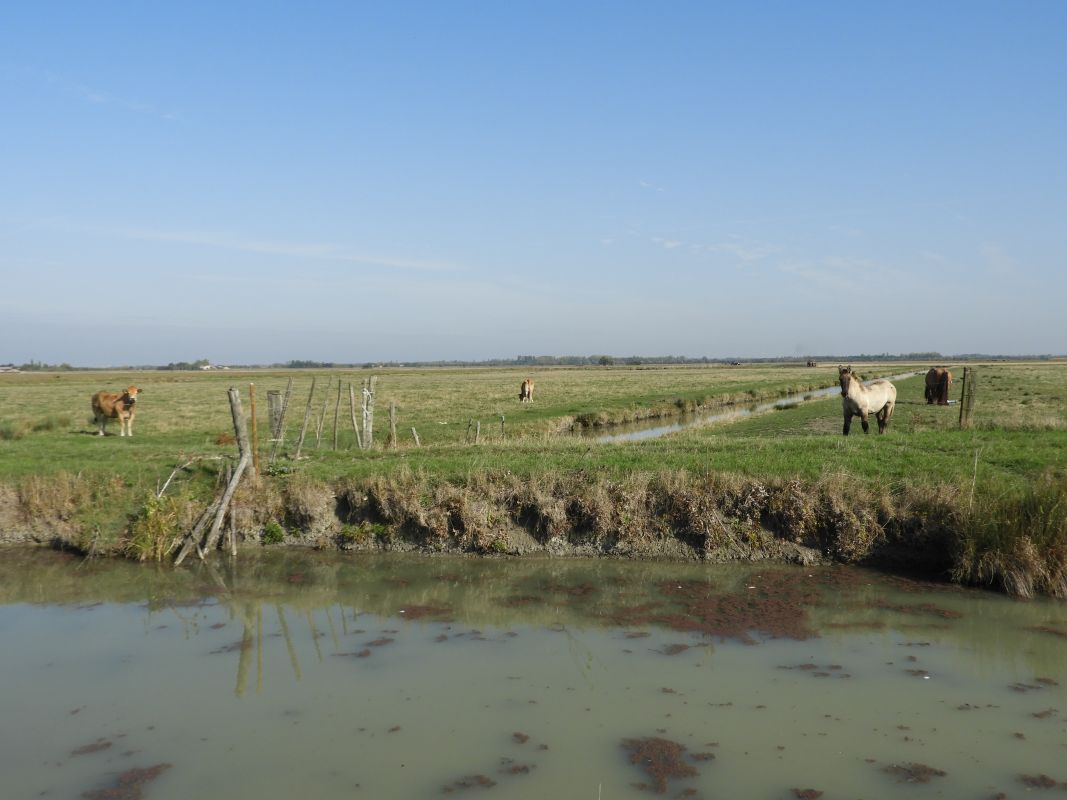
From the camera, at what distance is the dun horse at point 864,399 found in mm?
19172

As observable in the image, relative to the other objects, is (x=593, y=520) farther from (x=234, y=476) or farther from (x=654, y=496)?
(x=234, y=476)

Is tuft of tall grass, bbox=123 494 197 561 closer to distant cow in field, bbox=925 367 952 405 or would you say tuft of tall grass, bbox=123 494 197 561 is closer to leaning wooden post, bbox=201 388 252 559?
leaning wooden post, bbox=201 388 252 559

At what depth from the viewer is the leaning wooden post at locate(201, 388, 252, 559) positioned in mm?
12844

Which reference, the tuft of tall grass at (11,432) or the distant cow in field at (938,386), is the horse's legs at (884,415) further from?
the tuft of tall grass at (11,432)

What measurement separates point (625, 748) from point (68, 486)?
11.7m

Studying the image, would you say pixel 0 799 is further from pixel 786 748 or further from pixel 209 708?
pixel 786 748

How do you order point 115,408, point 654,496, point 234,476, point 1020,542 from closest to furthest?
point 1020,542, point 654,496, point 234,476, point 115,408

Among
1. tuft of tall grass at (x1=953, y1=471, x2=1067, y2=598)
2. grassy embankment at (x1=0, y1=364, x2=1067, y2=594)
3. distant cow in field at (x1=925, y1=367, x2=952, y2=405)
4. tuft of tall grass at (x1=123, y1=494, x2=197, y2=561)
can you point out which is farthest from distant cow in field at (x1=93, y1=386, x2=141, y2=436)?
distant cow in field at (x1=925, y1=367, x2=952, y2=405)

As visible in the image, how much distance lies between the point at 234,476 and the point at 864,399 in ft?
49.1

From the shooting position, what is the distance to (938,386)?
31.7m

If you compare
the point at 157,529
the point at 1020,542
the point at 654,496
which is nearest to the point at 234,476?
the point at 157,529

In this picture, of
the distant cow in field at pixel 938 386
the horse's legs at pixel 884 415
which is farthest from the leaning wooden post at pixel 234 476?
the distant cow in field at pixel 938 386

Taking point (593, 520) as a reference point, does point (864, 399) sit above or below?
above

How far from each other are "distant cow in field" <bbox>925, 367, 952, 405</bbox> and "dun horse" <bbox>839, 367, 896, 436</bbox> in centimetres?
1304
